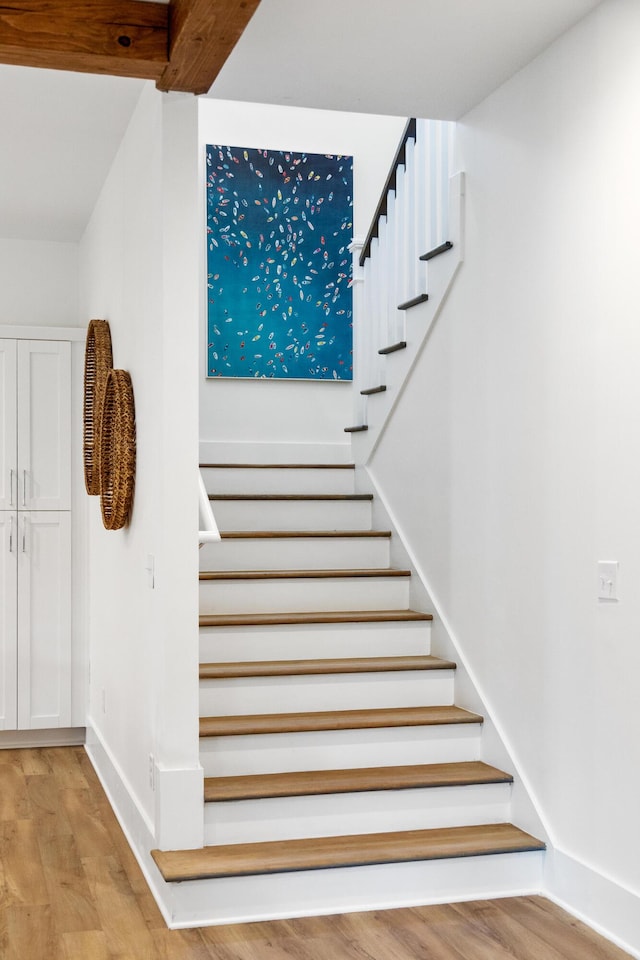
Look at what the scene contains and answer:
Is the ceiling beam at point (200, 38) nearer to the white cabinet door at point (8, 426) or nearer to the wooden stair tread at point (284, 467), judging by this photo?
the wooden stair tread at point (284, 467)

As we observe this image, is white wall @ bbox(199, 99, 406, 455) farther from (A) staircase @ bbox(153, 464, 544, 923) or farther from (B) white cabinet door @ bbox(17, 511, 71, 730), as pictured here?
(A) staircase @ bbox(153, 464, 544, 923)

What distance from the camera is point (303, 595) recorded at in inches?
173

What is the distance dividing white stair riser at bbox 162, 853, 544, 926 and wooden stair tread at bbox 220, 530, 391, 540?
172cm

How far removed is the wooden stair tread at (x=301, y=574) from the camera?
4277 mm

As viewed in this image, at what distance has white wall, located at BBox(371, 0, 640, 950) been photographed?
288 centimetres

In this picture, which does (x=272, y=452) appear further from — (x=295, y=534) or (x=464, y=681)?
(x=464, y=681)

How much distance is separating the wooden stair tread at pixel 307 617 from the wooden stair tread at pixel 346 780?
0.65m

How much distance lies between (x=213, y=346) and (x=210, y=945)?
3565 millimetres

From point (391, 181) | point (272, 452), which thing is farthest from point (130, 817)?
point (391, 181)

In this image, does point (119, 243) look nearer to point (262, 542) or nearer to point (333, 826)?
point (262, 542)

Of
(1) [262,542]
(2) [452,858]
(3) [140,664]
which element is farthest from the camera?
(1) [262,542]

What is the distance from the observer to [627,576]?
9.39 feet

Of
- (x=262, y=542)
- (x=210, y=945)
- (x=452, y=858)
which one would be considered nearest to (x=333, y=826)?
(x=452, y=858)

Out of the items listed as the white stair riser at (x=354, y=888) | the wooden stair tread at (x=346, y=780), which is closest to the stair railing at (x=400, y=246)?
the wooden stair tread at (x=346, y=780)
